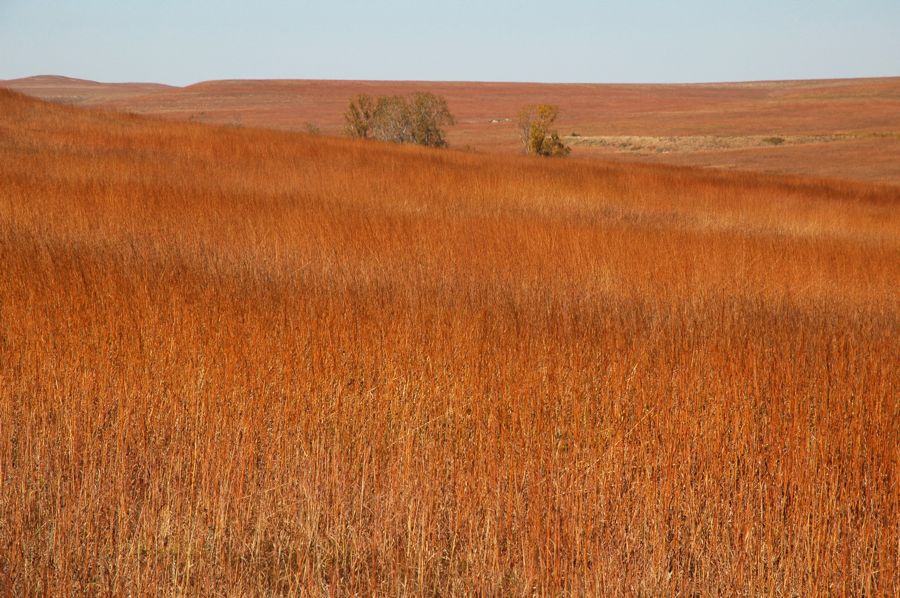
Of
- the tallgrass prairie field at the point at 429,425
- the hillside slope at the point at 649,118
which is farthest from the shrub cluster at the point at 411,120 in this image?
the tallgrass prairie field at the point at 429,425

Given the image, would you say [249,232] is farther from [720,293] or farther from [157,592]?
[157,592]

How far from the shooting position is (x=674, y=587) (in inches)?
130

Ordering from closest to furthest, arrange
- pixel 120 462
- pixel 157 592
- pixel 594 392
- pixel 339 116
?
pixel 157 592
pixel 120 462
pixel 594 392
pixel 339 116

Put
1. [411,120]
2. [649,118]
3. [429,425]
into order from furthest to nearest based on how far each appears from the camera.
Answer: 1. [649,118]
2. [411,120]
3. [429,425]

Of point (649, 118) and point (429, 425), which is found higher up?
point (649, 118)

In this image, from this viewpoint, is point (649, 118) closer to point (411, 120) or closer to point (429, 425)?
point (411, 120)

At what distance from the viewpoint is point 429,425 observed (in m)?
4.23

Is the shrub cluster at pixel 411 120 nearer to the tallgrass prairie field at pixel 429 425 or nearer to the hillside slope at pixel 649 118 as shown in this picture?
the hillside slope at pixel 649 118

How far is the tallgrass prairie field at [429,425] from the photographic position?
11.1ft

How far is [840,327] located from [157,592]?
532 centimetres

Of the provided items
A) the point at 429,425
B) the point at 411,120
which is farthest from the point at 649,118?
the point at 429,425

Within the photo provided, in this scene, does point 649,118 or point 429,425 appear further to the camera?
point 649,118

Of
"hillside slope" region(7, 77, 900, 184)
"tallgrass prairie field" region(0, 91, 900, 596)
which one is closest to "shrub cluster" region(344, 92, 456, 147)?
"hillside slope" region(7, 77, 900, 184)

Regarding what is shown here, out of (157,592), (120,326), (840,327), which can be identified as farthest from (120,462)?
(840,327)
